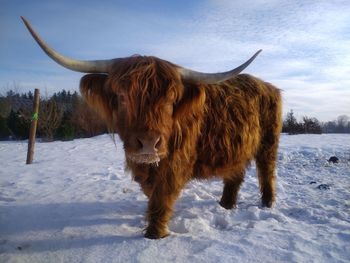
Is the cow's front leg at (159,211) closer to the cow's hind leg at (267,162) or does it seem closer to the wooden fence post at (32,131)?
the cow's hind leg at (267,162)

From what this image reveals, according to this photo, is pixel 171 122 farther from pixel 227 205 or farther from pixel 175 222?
pixel 227 205

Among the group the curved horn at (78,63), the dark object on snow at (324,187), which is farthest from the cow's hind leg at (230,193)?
the curved horn at (78,63)

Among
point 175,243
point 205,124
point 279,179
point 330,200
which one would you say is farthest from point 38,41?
point 279,179

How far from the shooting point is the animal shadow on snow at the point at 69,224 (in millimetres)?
2545

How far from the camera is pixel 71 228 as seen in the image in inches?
113

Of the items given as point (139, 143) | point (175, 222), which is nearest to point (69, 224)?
point (175, 222)

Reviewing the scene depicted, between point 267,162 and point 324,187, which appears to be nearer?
point 267,162

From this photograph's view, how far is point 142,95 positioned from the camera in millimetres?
2395

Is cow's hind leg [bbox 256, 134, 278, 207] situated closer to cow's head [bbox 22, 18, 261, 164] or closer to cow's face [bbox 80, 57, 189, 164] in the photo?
cow's head [bbox 22, 18, 261, 164]

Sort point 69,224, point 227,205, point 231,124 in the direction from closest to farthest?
1. point 69,224
2. point 231,124
3. point 227,205

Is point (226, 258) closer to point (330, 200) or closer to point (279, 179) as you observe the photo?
point (330, 200)

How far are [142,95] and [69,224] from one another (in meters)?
1.54

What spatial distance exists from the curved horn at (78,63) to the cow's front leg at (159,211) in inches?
47.1

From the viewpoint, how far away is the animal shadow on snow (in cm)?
254
